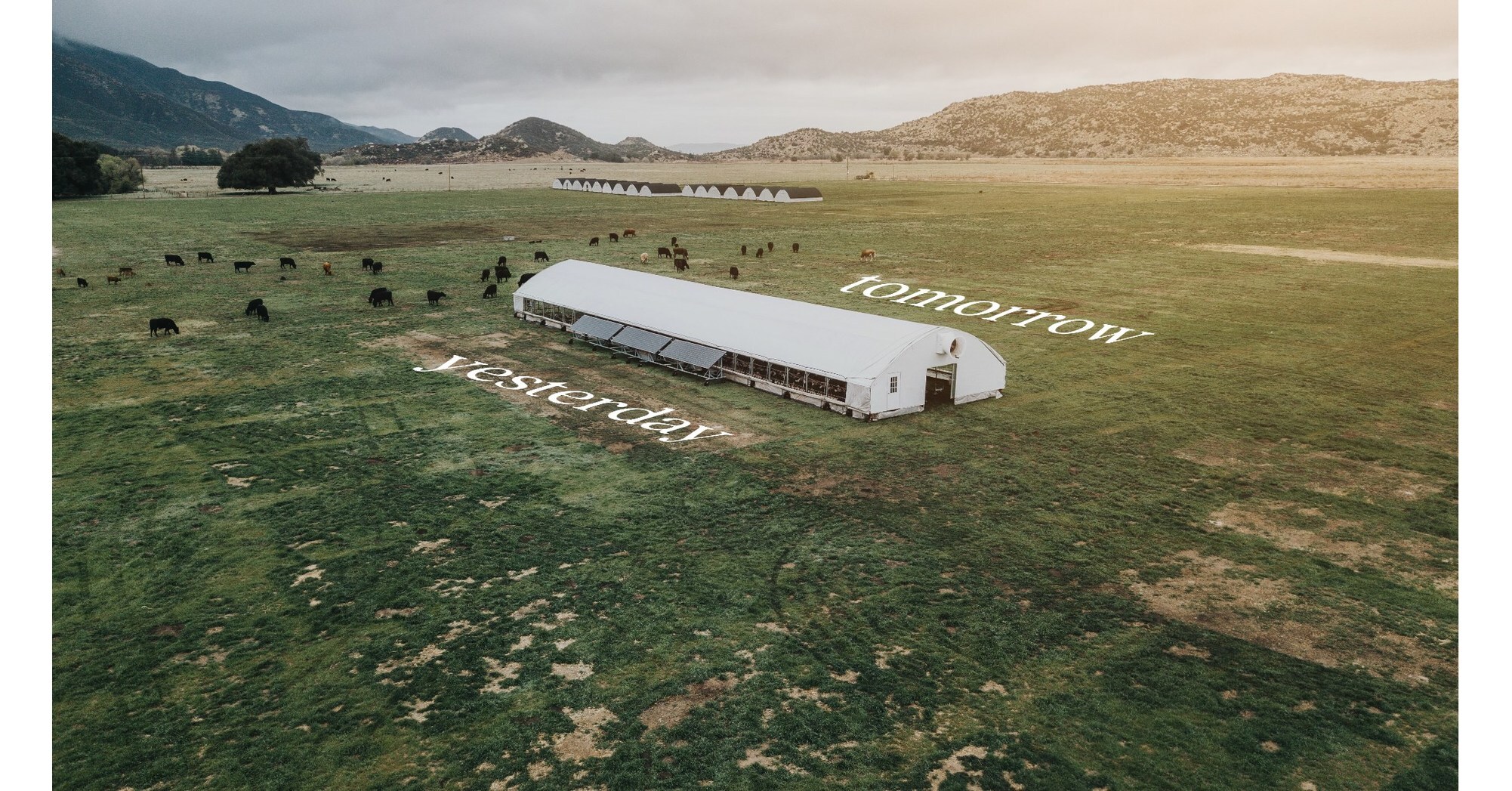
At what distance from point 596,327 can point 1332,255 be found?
231 feet

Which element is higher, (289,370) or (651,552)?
(289,370)

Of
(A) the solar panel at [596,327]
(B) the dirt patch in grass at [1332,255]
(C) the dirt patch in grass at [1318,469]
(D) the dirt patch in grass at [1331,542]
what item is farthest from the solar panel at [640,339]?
(B) the dirt patch in grass at [1332,255]

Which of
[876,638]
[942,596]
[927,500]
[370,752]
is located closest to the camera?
[370,752]

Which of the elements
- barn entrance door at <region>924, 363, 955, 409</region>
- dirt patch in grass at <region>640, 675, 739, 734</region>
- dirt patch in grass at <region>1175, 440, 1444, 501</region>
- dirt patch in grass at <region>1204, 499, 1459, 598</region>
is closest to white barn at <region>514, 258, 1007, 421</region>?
barn entrance door at <region>924, 363, 955, 409</region>

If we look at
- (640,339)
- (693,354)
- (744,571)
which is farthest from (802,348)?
(744,571)

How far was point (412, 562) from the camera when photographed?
2384cm

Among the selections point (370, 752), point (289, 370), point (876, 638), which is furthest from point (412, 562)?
point (289, 370)

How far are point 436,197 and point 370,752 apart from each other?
14914 cm

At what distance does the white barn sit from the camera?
36.5 metres

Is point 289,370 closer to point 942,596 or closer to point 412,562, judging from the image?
point 412,562

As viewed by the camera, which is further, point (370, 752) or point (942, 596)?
point (942, 596)

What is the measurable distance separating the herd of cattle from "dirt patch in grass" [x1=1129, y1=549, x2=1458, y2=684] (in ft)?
150

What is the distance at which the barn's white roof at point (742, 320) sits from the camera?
37.1m

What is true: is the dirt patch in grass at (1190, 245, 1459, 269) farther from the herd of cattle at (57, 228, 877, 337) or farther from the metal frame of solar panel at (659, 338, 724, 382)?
the metal frame of solar panel at (659, 338, 724, 382)
